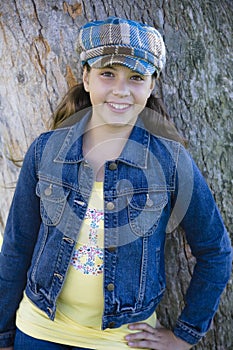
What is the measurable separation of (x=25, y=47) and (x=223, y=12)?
3.39 feet

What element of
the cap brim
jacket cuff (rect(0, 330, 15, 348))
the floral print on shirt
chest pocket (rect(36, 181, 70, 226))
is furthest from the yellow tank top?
the cap brim

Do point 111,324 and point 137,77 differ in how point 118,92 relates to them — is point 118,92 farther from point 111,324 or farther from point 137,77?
point 111,324

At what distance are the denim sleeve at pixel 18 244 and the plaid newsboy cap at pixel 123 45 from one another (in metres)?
0.48

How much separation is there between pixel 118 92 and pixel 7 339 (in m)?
1.20

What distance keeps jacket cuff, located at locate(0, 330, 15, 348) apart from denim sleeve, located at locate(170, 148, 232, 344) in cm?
73

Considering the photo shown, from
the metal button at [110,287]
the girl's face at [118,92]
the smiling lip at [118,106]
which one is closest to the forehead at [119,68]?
the girl's face at [118,92]

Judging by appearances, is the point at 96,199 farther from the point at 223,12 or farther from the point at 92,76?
the point at 223,12

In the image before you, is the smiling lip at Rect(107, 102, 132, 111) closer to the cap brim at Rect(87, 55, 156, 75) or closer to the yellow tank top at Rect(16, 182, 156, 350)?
the cap brim at Rect(87, 55, 156, 75)

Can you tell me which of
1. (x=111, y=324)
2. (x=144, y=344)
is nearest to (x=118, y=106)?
(x=111, y=324)

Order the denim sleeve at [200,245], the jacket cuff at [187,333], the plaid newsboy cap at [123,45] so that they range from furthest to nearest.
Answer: the jacket cuff at [187,333] < the denim sleeve at [200,245] < the plaid newsboy cap at [123,45]

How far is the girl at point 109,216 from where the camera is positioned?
2252mm

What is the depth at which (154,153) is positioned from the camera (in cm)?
235

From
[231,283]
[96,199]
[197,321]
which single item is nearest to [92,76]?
[96,199]

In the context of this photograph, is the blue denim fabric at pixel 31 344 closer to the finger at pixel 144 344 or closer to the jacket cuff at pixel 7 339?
the jacket cuff at pixel 7 339
